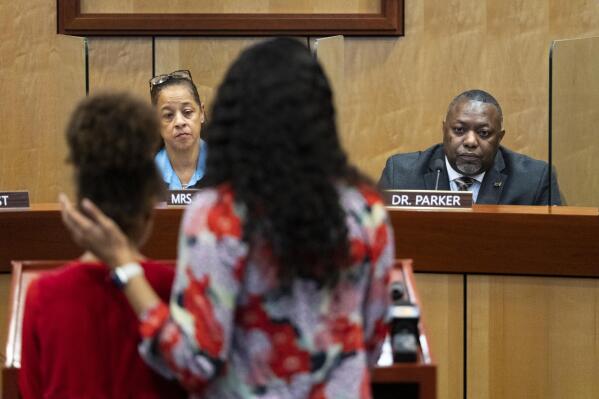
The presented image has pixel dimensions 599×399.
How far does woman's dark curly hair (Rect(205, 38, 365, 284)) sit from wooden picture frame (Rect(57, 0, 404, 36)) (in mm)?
3190

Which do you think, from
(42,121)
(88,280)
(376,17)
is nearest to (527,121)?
(376,17)

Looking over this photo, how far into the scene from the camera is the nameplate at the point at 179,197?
265cm

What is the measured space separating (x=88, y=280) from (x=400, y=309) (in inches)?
22.5

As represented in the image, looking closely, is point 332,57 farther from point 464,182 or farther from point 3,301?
point 3,301

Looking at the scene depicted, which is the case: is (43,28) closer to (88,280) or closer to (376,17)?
(376,17)

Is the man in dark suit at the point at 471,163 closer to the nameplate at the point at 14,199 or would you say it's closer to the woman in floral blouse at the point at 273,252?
the nameplate at the point at 14,199

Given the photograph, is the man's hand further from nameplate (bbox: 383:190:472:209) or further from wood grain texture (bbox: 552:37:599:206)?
wood grain texture (bbox: 552:37:599:206)

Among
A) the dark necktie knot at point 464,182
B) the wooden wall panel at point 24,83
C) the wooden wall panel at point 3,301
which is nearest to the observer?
the wooden wall panel at point 3,301

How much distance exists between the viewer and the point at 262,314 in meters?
1.42

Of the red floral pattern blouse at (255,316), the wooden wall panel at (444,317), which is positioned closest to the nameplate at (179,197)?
the wooden wall panel at (444,317)

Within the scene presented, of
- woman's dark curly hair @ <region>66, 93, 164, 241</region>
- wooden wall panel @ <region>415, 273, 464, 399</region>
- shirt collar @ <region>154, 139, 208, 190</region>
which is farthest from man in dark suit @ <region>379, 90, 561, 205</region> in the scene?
woman's dark curly hair @ <region>66, 93, 164, 241</region>

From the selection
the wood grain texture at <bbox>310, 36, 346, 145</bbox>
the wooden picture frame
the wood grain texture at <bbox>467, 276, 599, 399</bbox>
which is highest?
the wooden picture frame

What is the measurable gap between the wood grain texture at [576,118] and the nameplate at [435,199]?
2.42ft

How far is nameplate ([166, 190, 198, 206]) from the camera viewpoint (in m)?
2.65
